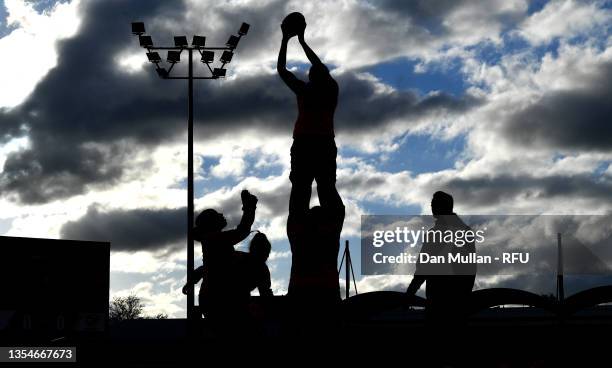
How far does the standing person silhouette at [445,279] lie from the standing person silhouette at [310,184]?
2.48 metres

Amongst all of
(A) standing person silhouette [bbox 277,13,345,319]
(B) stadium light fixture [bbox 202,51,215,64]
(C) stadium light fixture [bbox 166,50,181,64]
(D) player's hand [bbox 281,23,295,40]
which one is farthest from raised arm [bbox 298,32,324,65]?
(B) stadium light fixture [bbox 202,51,215,64]

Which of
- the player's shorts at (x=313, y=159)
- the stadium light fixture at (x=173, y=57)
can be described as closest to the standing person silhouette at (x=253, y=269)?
the player's shorts at (x=313, y=159)

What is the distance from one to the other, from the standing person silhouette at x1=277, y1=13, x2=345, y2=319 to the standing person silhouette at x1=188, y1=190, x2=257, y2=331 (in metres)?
2.08

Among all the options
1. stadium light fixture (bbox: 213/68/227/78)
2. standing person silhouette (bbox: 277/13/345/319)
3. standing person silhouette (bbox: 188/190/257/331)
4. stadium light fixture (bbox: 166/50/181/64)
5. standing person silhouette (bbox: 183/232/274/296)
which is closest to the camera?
standing person silhouette (bbox: 188/190/257/331)

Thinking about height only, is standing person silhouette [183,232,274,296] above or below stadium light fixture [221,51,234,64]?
below

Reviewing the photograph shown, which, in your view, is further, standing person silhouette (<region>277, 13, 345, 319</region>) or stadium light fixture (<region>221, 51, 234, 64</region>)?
stadium light fixture (<region>221, 51, 234, 64</region>)

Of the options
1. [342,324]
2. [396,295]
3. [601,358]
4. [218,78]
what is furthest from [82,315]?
[601,358]

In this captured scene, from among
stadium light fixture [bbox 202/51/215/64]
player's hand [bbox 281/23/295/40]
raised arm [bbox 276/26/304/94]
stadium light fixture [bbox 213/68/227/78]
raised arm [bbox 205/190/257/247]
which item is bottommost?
raised arm [bbox 205/190/257/247]

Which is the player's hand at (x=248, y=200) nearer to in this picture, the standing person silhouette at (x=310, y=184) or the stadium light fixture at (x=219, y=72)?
the standing person silhouette at (x=310, y=184)

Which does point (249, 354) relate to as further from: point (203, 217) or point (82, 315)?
point (82, 315)

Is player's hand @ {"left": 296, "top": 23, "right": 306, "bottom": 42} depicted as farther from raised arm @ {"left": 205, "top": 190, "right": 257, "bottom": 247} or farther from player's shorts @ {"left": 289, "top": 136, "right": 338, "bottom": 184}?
raised arm @ {"left": 205, "top": 190, "right": 257, "bottom": 247}

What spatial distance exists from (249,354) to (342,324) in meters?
2.08

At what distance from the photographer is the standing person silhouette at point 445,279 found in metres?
8.04

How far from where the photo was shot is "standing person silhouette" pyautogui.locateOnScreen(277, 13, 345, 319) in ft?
34.7
